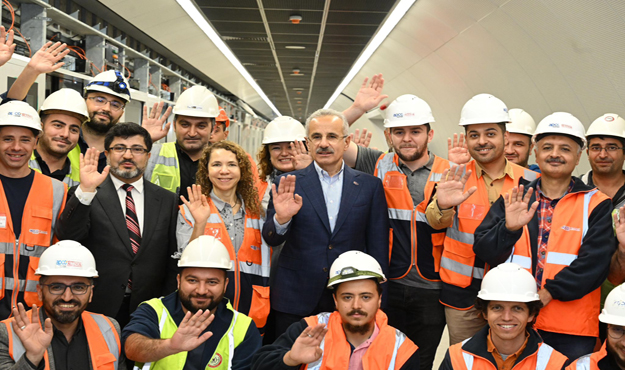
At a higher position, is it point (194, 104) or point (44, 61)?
point (44, 61)

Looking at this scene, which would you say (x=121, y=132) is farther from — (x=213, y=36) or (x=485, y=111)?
(x=213, y=36)

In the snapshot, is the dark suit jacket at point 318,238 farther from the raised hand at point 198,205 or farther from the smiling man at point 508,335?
the smiling man at point 508,335

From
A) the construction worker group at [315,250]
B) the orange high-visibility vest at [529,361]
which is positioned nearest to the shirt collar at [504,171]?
the construction worker group at [315,250]

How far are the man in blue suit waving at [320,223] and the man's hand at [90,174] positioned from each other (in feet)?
3.33

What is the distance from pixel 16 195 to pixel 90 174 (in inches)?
17.3

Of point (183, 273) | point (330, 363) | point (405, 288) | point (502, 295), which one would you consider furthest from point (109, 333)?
point (502, 295)

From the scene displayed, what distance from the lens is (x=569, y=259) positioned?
3340 millimetres

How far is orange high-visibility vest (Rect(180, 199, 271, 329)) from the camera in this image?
382 centimetres

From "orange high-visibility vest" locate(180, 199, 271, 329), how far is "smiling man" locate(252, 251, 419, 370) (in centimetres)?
54

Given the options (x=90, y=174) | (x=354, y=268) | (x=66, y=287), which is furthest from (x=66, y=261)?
(x=354, y=268)

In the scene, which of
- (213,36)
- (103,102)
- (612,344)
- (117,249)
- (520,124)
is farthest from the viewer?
(213,36)

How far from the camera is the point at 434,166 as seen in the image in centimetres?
402

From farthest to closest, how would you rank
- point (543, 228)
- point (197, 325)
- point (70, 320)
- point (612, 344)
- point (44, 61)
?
point (44, 61), point (543, 228), point (70, 320), point (197, 325), point (612, 344)

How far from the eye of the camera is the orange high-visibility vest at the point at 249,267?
382 cm
